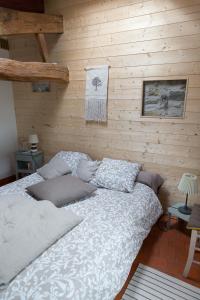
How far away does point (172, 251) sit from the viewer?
2.09 metres

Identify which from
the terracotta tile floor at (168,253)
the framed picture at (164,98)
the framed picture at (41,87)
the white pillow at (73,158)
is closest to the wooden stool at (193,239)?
the terracotta tile floor at (168,253)

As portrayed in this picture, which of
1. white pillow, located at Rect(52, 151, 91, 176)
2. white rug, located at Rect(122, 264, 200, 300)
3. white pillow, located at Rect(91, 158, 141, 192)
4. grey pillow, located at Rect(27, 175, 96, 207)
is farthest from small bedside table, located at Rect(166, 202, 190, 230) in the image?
white pillow, located at Rect(52, 151, 91, 176)

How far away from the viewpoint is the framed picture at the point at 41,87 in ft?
10.8

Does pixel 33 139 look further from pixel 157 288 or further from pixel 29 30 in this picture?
pixel 157 288

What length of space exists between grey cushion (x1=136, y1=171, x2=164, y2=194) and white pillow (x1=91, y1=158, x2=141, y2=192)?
0.25ft

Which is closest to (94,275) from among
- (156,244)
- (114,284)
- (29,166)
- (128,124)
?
(114,284)

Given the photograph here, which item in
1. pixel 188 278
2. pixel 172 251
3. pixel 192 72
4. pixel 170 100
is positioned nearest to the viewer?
pixel 188 278

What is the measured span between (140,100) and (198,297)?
2053 millimetres

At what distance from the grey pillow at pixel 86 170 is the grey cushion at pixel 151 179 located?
57 cm

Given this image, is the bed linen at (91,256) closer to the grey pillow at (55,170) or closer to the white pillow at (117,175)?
the white pillow at (117,175)

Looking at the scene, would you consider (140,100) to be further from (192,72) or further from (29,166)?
(29,166)

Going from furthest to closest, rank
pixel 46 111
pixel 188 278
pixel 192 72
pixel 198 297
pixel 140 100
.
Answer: pixel 46 111, pixel 140 100, pixel 192 72, pixel 188 278, pixel 198 297

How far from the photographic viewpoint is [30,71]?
2.52 metres

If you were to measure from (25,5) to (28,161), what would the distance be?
2298 millimetres
